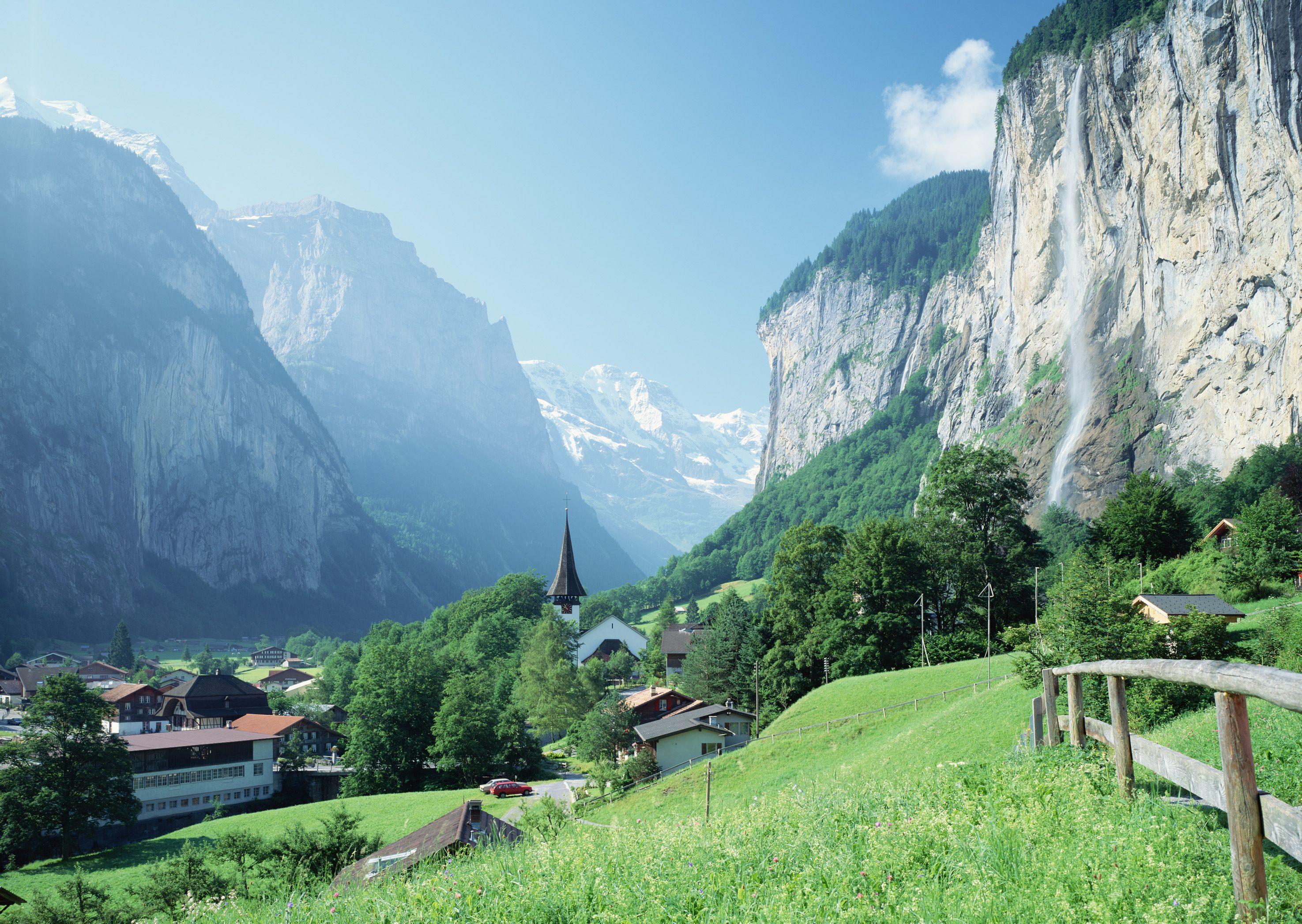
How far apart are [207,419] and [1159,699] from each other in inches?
8551

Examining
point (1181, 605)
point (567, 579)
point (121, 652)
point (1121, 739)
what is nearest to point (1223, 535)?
A: point (1181, 605)

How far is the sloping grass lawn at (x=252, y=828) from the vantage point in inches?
1431

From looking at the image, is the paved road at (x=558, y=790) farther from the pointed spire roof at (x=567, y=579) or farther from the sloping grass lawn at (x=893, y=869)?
the pointed spire roof at (x=567, y=579)

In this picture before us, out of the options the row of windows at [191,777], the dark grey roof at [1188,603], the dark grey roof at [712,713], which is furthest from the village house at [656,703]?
the dark grey roof at [1188,603]

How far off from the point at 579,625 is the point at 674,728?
5415 centimetres

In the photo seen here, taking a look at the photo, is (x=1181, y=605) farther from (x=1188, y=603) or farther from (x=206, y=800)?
(x=206, y=800)

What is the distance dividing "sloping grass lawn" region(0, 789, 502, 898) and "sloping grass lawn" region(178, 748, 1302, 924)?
31.6 m

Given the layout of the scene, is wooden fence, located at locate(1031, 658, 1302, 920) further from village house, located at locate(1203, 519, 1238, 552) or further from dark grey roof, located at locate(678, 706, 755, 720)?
village house, located at locate(1203, 519, 1238, 552)

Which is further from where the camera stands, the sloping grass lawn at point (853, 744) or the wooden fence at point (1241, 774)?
the sloping grass lawn at point (853, 744)

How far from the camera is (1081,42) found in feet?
348

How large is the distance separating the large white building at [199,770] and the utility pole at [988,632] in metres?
50.0

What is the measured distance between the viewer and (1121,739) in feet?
20.3

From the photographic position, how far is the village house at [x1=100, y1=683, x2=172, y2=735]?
249ft

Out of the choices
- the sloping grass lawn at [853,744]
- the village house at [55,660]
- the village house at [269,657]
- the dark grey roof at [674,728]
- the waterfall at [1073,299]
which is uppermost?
the waterfall at [1073,299]
